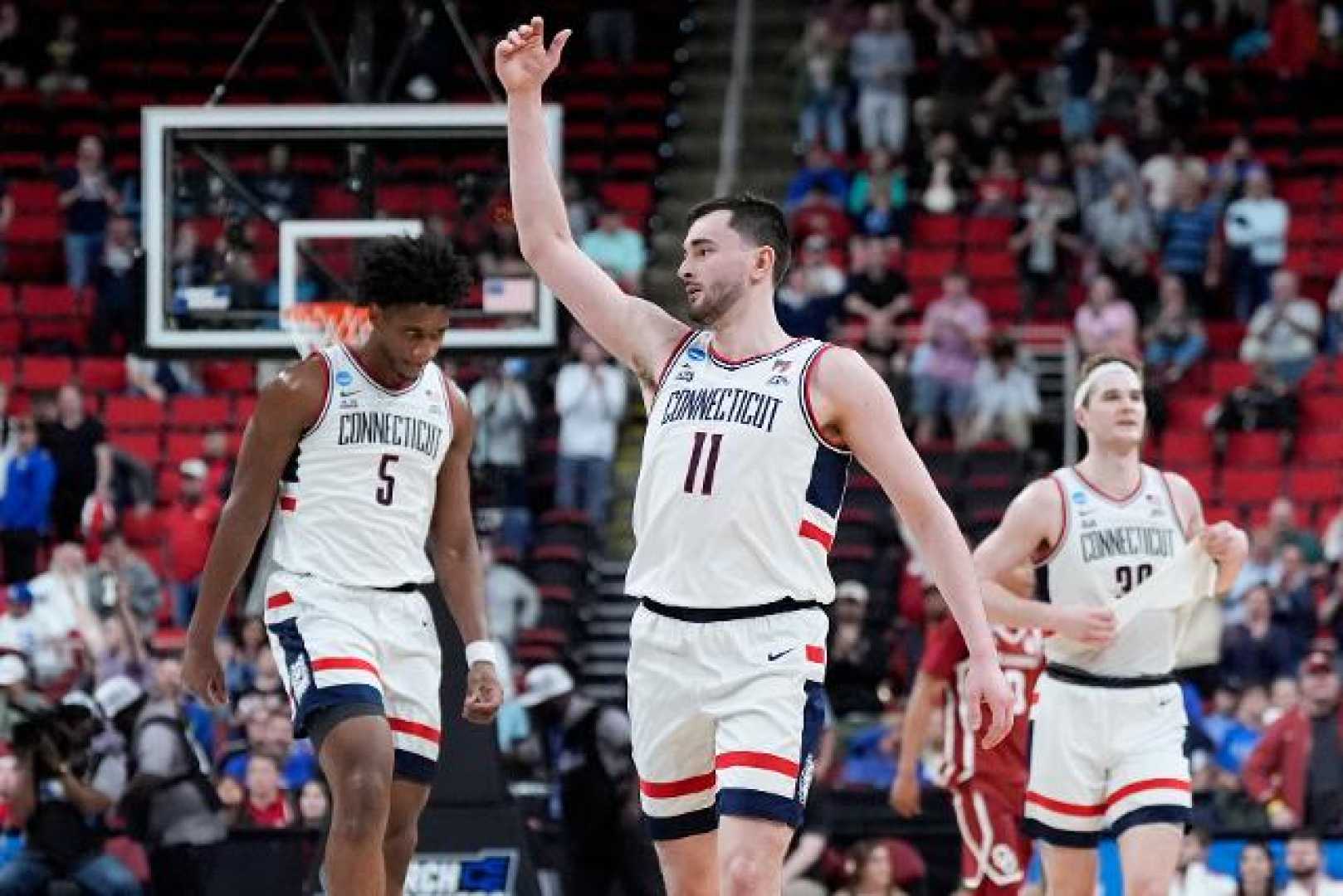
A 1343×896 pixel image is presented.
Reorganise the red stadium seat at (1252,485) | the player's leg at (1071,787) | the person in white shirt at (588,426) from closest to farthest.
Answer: the player's leg at (1071,787), the person in white shirt at (588,426), the red stadium seat at (1252,485)

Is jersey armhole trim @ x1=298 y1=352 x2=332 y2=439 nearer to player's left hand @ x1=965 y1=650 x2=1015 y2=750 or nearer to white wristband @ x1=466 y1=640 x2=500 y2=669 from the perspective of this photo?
white wristband @ x1=466 y1=640 x2=500 y2=669

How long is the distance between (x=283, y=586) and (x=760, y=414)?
7.01 feet

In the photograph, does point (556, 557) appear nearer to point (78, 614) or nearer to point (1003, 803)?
point (78, 614)

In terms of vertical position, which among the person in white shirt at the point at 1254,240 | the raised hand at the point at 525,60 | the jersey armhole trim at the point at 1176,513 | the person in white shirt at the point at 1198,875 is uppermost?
the person in white shirt at the point at 1254,240

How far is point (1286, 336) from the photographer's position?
2267cm

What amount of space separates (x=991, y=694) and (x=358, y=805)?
7.50 feet

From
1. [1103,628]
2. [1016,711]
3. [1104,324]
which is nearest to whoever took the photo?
[1103,628]

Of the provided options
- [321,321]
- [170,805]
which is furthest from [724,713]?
[170,805]

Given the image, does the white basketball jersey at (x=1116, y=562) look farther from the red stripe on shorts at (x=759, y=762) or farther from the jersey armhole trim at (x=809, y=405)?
the red stripe on shorts at (x=759, y=762)

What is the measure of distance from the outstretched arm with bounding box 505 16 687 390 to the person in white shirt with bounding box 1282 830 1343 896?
733 cm

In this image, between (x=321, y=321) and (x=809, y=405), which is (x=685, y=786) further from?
(x=321, y=321)

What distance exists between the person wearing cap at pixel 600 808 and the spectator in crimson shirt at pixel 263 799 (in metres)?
1.52

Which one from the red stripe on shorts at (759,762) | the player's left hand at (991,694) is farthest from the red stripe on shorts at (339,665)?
the player's left hand at (991,694)

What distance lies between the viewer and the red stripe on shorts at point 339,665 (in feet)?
30.2
